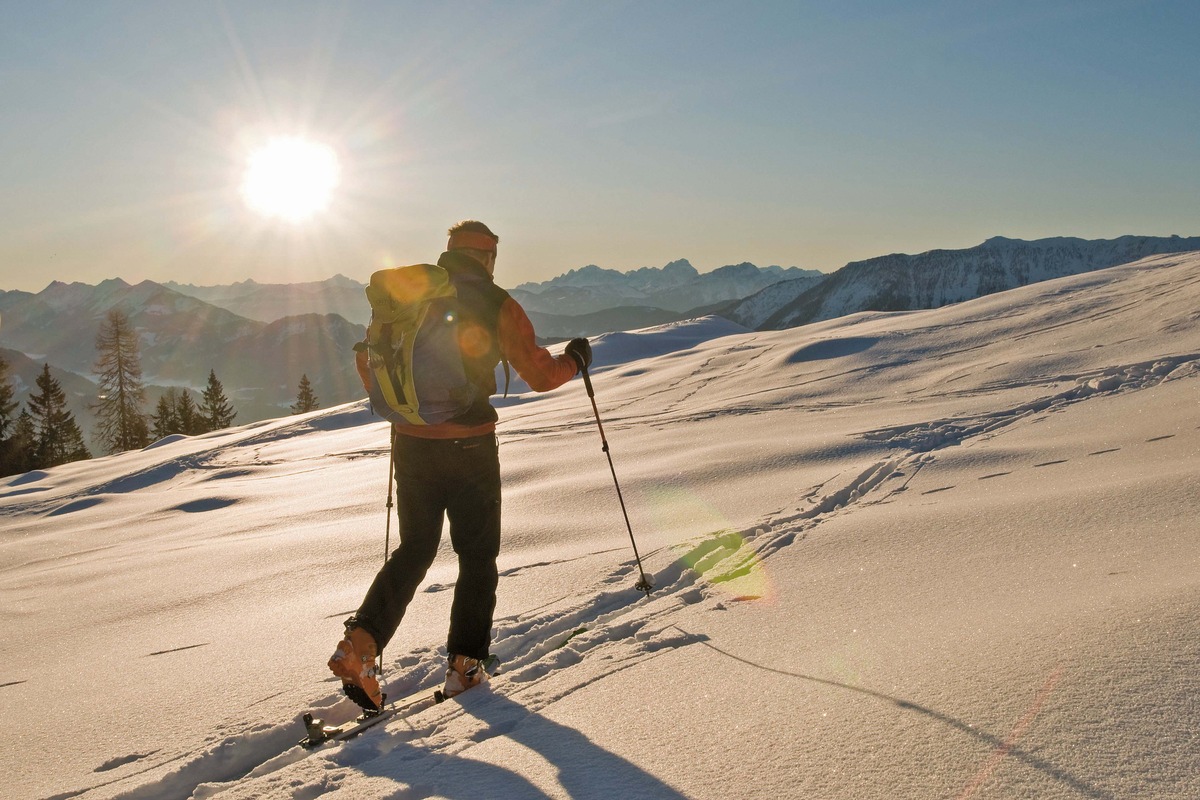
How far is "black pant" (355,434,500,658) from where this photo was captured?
117 inches

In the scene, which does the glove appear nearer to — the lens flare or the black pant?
the black pant

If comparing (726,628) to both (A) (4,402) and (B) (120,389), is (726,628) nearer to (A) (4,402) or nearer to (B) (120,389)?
(A) (4,402)

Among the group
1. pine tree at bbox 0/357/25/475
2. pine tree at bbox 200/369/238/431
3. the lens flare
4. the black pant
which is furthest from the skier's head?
pine tree at bbox 200/369/238/431

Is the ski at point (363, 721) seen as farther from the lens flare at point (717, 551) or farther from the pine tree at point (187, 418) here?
the pine tree at point (187, 418)

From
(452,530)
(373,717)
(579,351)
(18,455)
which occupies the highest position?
(579,351)

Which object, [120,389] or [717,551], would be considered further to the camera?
[120,389]

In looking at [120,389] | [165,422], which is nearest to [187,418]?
[165,422]

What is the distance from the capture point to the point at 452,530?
9.99 ft

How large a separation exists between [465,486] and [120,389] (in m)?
45.8

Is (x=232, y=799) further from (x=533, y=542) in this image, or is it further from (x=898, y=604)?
(x=533, y=542)

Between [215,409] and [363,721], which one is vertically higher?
[215,409]

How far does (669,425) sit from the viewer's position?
1105 centimetres

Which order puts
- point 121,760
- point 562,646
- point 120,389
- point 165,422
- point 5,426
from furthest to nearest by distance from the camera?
point 165,422 < point 120,389 < point 5,426 < point 562,646 < point 121,760

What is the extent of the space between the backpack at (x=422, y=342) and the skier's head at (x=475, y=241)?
0.26 metres
